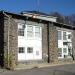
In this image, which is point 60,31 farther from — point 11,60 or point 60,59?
point 11,60

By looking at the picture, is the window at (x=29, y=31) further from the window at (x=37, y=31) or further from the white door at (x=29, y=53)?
the white door at (x=29, y=53)

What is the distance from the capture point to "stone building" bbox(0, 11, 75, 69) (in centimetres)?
2548

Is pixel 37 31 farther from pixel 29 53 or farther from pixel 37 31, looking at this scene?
pixel 29 53

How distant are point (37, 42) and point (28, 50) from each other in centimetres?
163

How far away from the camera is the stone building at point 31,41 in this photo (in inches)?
1003

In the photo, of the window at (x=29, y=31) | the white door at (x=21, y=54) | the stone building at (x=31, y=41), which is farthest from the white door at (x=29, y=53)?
the window at (x=29, y=31)

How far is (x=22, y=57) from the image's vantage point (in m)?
27.9

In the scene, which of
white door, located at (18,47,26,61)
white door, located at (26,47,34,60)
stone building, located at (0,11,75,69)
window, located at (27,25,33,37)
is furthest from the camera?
window, located at (27,25,33,37)

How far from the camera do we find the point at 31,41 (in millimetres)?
29156

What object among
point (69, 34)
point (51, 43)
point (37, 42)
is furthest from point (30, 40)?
point (69, 34)

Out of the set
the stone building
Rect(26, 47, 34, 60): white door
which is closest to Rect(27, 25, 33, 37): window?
the stone building

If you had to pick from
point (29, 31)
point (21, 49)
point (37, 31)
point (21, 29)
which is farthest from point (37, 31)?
point (21, 49)

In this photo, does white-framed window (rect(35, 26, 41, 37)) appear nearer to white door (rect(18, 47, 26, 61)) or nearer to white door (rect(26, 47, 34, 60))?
white door (rect(26, 47, 34, 60))

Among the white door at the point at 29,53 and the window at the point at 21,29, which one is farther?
the white door at the point at 29,53
